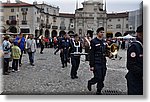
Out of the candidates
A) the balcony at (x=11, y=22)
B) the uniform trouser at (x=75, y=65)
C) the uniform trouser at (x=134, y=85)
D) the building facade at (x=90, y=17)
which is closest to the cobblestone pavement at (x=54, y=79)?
the uniform trouser at (x=75, y=65)

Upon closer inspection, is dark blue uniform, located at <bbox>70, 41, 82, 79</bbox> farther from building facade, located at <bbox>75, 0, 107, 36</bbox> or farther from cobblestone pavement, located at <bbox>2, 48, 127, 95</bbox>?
building facade, located at <bbox>75, 0, 107, 36</bbox>

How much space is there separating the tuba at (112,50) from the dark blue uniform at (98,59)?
105mm

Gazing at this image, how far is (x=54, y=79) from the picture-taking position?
10.3ft

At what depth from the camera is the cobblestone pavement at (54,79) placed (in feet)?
9.34

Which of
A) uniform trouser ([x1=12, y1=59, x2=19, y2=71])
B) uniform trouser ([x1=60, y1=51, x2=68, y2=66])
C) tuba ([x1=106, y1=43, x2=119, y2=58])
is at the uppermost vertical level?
tuba ([x1=106, y1=43, x2=119, y2=58])

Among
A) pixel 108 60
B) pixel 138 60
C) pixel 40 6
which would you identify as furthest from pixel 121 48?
pixel 40 6

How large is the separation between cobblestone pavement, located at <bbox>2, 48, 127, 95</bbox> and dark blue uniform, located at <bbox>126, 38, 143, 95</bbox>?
231 millimetres

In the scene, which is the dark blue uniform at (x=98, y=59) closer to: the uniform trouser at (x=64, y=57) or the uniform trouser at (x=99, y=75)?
the uniform trouser at (x=99, y=75)

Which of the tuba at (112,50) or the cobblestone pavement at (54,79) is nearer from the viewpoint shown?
the cobblestone pavement at (54,79)

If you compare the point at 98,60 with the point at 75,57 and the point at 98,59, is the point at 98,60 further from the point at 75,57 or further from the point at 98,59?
the point at 75,57

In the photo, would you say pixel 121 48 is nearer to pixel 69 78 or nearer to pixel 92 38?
pixel 92 38

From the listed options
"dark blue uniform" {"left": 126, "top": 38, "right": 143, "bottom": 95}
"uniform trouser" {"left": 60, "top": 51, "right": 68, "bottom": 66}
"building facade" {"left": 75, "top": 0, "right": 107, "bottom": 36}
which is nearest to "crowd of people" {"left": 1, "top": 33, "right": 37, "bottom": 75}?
"uniform trouser" {"left": 60, "top": 51, "right": 68, "bottom": 66}

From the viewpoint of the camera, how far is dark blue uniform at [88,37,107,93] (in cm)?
294

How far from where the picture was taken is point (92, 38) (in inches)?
116
